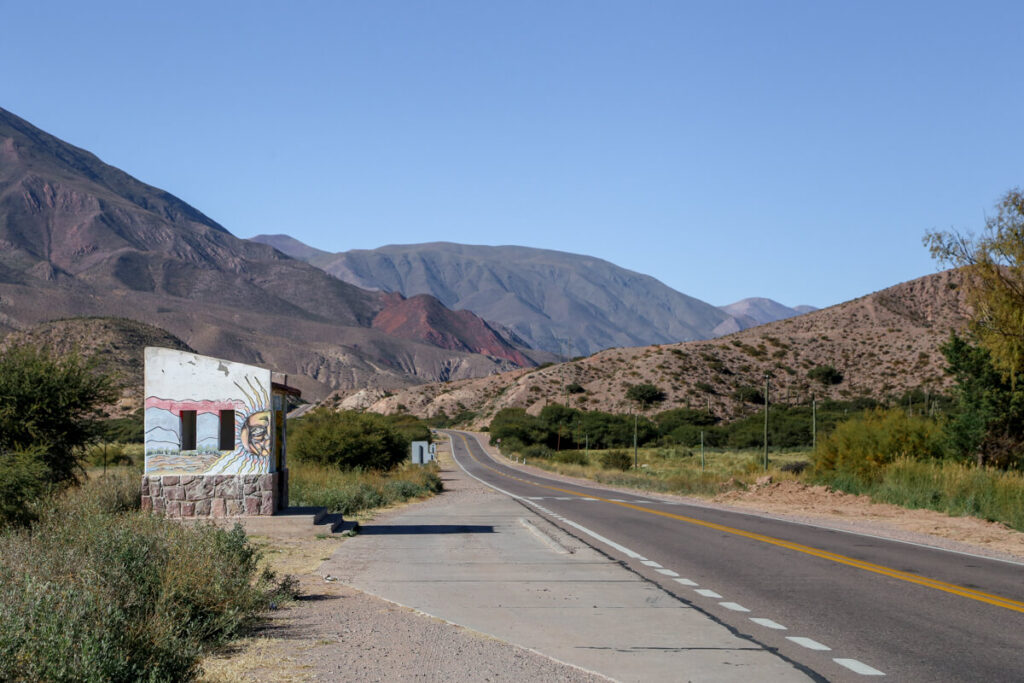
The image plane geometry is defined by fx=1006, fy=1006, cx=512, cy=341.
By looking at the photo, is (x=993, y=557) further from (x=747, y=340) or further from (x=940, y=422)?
(x=747, y=340)

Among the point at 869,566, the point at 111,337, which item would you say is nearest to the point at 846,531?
the point at 869,566

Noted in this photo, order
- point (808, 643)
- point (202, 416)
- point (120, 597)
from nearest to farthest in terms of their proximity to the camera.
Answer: point (120, 597) → point (808, 643) → point (202, 416)

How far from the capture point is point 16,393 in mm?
19828

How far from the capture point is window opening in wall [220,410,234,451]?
18.6m

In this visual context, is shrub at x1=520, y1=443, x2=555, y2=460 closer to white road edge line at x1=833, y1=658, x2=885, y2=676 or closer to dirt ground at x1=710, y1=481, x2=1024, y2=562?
dirt ground at x1=710, y1=481, x2=1024, y2=562

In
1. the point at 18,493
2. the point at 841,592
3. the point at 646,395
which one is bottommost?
the point at 841,592

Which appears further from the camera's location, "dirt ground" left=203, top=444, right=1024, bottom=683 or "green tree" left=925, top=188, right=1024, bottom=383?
"green tree" left=925, top=188, right=1024, bottom=383

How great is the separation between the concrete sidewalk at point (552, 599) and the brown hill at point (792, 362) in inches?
3638

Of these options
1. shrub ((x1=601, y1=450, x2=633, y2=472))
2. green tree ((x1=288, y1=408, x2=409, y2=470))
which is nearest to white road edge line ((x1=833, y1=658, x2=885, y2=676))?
green tree ((x1=288, y1=408, x2=409, y2=470))

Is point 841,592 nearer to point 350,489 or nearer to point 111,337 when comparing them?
point 350,489

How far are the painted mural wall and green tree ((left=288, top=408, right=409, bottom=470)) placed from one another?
67.8ft

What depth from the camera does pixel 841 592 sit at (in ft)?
40.7

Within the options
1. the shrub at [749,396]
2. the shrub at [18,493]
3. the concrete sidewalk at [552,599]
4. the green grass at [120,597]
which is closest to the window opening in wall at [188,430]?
the concrete sidewalk at [552,599]

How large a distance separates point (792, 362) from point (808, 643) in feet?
374
